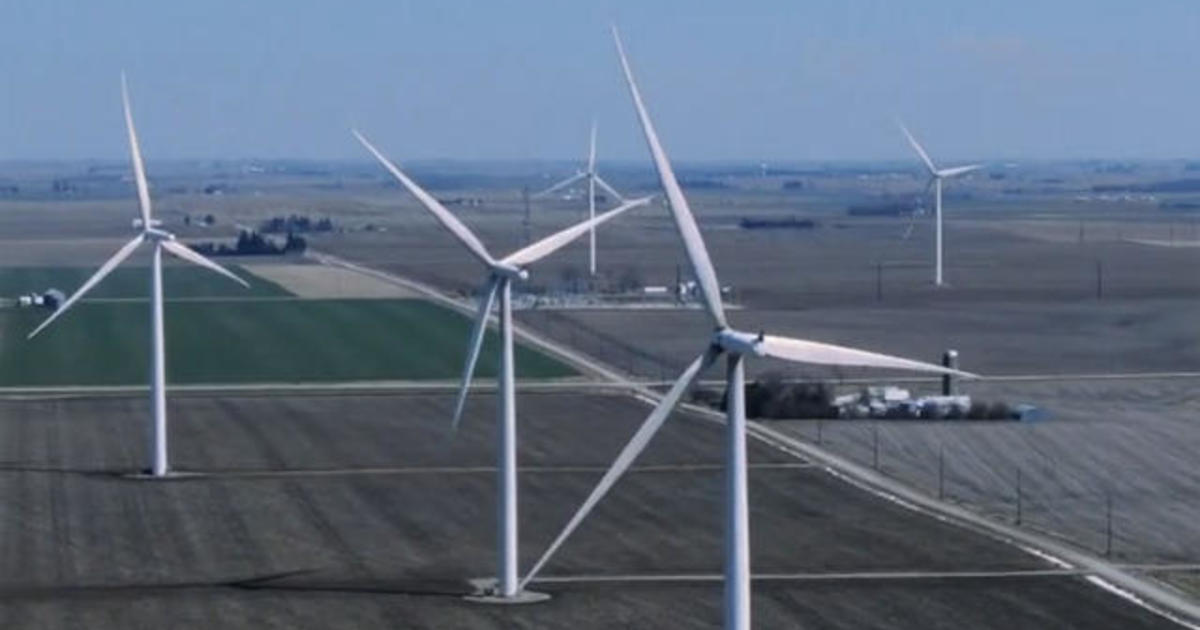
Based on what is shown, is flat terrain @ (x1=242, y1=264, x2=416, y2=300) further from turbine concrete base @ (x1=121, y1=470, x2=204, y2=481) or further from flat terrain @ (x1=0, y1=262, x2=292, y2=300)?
turbine concrete base @ (x1=121, y1=470, x2=204, y2=481)

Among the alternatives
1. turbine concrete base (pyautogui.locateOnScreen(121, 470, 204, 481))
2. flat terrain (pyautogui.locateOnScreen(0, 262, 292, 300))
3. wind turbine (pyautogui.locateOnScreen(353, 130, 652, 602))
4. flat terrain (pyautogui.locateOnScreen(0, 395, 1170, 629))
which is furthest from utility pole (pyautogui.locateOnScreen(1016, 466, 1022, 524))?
flat terrain (pyautogui.locateOnScreen(0, 262, 292, 300))

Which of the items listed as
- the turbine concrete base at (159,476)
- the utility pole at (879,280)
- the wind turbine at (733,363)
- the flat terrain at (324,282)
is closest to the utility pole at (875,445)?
the turbine concrete base at (159,476)

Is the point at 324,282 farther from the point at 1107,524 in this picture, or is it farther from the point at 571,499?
the point at 1107,524

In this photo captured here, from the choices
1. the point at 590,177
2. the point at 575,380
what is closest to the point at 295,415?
the point at 575,380

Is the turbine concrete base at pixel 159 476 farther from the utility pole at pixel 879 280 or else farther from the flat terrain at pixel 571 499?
the utility pole at pixel 879 280

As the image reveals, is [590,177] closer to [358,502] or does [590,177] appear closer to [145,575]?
[358,502]

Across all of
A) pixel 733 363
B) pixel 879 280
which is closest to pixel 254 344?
pixel 879 280
